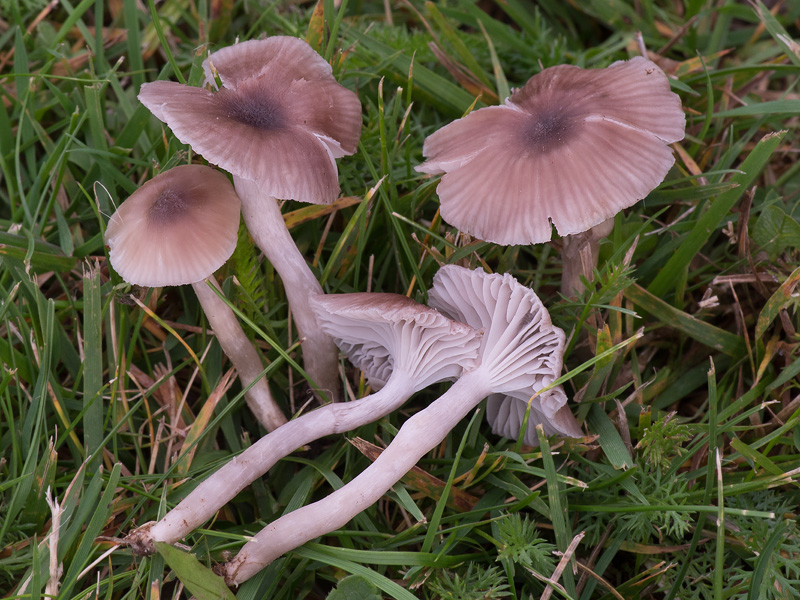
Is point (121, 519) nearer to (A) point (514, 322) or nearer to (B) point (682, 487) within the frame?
(A) point (514, 322)

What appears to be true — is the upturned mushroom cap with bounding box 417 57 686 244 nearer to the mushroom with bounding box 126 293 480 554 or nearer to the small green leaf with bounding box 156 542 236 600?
the mushroom with bounding box 126 293 480 554

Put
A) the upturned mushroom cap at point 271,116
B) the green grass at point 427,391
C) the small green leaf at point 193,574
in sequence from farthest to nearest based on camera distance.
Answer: the green grass at point 427,391, the upturned mushroom cap at point 271,116, the small green leaf at point 193,574

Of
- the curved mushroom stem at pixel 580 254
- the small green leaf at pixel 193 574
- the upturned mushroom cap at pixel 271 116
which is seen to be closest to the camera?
the small green leaf at pixel 193 574

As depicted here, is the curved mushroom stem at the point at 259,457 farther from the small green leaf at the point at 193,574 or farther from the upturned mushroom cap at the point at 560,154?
the upturned mushroom cap at the point at 560,154

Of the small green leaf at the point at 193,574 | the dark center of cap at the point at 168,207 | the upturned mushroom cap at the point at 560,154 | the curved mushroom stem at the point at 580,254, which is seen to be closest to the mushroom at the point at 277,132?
the dark center of cap at the point at 168,207

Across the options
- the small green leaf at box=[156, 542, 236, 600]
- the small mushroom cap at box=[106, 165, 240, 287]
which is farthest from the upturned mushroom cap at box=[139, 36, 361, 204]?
the small green leaf at box=[156, 542, 236, 600]

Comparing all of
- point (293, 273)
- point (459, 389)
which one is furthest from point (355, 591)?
point (293, 273)

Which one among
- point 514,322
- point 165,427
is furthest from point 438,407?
point 165,427
